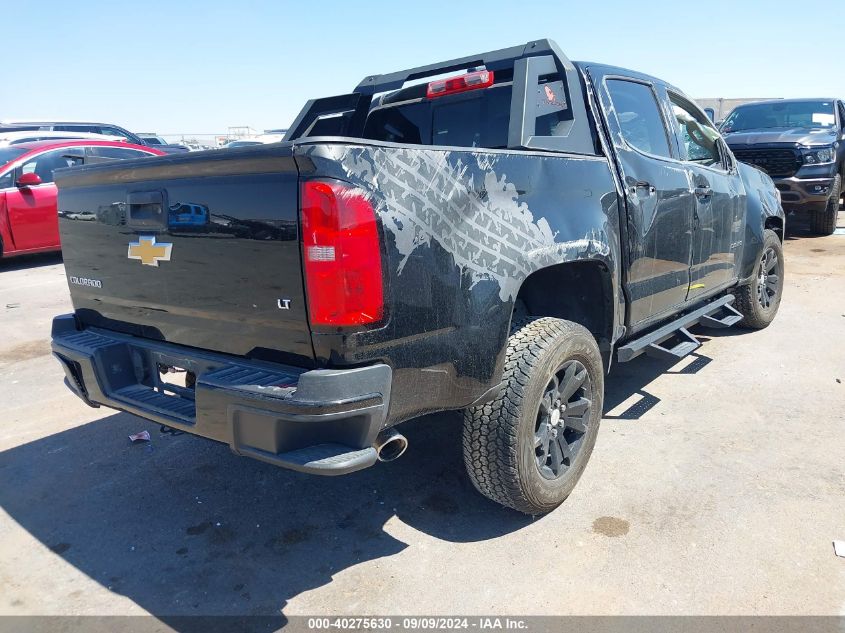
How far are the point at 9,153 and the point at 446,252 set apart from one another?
378 inches

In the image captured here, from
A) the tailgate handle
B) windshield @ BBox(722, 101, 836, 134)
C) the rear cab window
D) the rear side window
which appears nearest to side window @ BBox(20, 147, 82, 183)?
the rear cab window

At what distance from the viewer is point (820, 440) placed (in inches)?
140

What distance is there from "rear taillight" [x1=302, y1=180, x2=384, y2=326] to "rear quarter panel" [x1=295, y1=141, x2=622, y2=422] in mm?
43

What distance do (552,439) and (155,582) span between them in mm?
1735

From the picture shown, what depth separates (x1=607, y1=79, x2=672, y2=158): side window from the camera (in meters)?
3.53

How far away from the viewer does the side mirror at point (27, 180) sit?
28.8 feet

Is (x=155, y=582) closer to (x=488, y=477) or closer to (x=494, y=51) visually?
(x=488, y=477)

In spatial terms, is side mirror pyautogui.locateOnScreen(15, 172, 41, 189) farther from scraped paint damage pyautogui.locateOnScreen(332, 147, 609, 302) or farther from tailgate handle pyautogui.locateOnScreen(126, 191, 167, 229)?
scraped paint damage pyautogui.locateOnScreen(332, 147, 609, 302)

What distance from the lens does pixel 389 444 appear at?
228cm

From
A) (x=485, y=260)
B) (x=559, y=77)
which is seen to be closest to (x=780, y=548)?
(x=485, y=260)

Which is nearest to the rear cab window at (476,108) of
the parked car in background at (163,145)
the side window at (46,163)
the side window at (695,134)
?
the side window at (695,134)

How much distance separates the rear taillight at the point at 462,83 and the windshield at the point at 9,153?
321 inches

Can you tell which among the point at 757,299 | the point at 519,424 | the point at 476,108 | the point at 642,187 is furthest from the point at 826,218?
the point at 519,424

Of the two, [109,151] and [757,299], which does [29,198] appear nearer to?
[109,151]
